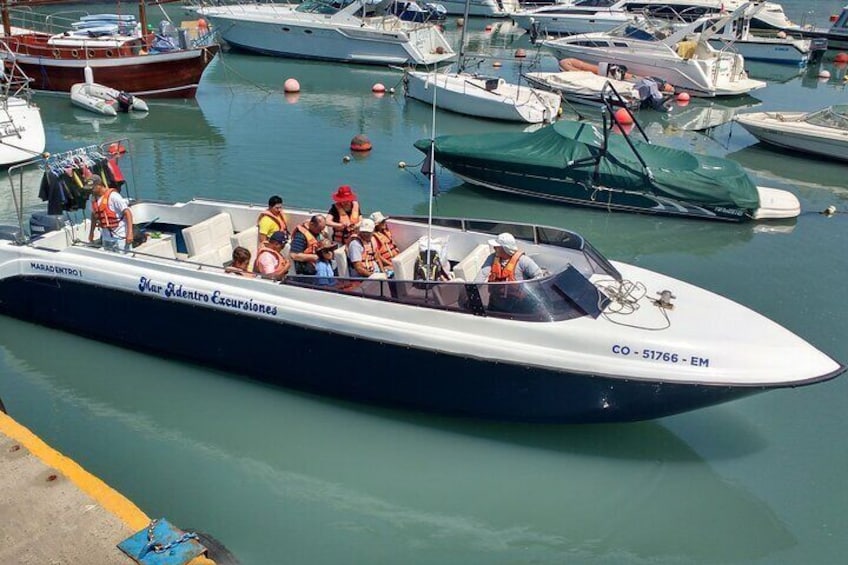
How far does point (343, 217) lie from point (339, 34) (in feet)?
79.3

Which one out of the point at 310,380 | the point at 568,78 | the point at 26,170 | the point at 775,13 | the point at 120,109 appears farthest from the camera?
the point at 775,13

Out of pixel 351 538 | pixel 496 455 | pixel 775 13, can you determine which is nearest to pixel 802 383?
pixel 496 455

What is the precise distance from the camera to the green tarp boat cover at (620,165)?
14.5m

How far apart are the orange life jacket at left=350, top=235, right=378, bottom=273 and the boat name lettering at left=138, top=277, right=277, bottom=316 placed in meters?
1.25

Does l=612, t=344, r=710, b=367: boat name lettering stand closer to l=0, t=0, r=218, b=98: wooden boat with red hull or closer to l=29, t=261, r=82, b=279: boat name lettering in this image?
l=29, t=261, r=82, b=279: boat name lettering

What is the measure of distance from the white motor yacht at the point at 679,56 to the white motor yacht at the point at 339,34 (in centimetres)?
660

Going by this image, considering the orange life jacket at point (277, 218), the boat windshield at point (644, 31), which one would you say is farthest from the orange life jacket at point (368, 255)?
the boat windshield at point (644, 31)

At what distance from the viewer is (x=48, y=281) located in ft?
29.7

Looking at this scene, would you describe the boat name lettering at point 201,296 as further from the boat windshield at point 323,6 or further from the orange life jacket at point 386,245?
the boat windshield at point 323,6

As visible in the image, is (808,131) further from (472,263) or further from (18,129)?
(18,129)

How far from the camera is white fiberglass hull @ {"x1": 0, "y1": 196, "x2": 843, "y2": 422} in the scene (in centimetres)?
702

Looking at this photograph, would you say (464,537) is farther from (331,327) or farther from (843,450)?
(843,450)

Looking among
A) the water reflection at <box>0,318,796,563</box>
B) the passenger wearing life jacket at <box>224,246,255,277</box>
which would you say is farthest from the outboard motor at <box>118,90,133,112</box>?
the passenger wearing life jacket at <box>224,246,255,277</box>

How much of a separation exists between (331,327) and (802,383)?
446 cm
